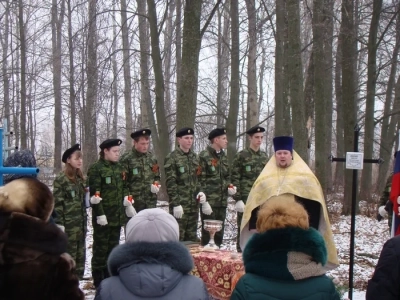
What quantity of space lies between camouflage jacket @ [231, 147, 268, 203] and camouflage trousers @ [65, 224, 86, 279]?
96.4 inches

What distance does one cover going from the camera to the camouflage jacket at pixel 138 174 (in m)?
7.04

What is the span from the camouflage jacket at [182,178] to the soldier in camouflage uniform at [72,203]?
134cm

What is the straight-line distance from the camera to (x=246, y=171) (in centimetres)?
761

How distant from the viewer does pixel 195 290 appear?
2.41m

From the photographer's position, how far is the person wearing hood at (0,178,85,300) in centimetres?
246

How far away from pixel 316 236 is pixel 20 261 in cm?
148

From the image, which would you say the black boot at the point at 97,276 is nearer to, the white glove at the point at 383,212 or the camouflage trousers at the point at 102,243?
the camouflage trousers at the point at 102,243

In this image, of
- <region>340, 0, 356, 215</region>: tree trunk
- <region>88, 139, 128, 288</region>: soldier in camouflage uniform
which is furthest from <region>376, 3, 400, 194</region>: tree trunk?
<region>88, 139, 128, 288</region>: soldier in camouflage uniform

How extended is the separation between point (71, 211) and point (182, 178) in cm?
176

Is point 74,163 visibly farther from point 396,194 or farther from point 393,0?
point 393,0

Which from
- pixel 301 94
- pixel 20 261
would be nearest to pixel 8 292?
pixel 20 261

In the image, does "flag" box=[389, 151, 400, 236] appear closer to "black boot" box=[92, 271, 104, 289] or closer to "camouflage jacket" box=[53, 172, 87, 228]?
"black boot" box=[92, 271, 104, 289]

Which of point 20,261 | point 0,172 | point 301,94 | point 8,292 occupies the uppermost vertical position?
point 301,94

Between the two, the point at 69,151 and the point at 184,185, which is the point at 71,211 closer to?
the point at 69,151
